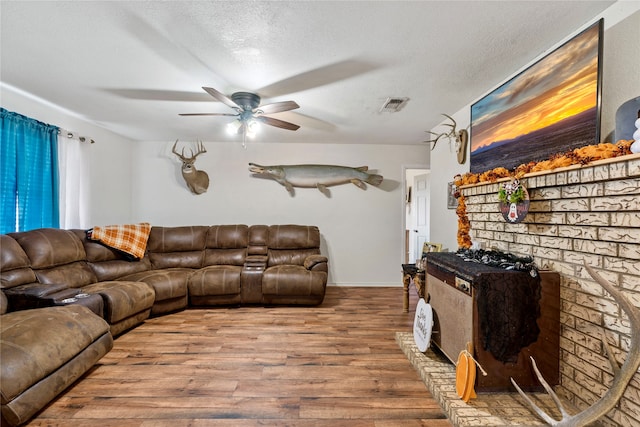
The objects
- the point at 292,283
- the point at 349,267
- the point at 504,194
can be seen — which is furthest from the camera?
the point at 349,267

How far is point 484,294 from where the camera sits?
5.56ft

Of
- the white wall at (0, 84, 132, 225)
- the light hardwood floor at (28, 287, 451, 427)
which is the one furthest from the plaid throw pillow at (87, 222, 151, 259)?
the light hardwood floor at (28, 287, 451, 427)

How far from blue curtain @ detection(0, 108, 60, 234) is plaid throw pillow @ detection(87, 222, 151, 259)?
0.42 metres

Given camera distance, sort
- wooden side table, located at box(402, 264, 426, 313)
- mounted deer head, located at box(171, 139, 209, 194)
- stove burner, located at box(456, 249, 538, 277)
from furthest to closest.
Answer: mounted deer head, located at box(171, 139, 209, 194)
wooden side table, located at box(402, 264, 426, 313)
stove burner, located at box(456, 249, 538, 277)

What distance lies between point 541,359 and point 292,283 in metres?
2.48

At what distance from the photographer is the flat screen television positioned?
1.50 m

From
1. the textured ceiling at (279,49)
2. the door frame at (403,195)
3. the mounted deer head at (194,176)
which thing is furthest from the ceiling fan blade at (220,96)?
the door frame at (403,195)

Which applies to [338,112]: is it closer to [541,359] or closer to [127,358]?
[541,359]

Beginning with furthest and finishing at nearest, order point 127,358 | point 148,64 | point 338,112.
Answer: point 338,112, point 127,358, point 148,64

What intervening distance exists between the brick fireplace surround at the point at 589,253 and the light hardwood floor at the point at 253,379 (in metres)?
0.84

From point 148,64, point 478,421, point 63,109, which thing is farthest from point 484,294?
point 63,109

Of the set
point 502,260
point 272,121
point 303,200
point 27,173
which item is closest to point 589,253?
point 502,260

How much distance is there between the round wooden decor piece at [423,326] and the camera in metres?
2.15

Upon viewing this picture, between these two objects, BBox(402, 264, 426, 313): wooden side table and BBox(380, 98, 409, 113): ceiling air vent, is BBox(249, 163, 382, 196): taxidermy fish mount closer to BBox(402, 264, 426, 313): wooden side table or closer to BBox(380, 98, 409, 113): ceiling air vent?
BBox(380, 98, 409, 113): ceiling air vent
